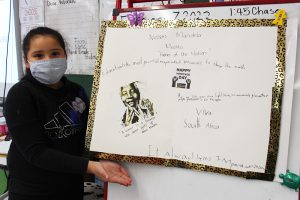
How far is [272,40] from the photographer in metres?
0.90

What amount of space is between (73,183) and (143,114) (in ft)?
1.56

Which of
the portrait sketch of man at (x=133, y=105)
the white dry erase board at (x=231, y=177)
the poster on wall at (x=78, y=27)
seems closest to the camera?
the white dry erase board at (x=231, y=177)

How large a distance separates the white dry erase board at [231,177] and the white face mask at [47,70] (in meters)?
0.41

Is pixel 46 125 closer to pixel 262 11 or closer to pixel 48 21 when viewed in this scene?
pixel 262 11

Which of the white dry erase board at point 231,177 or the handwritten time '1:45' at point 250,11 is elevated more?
the handwritten time '1:45' at point 250,11

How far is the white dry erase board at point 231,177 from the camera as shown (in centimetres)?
89

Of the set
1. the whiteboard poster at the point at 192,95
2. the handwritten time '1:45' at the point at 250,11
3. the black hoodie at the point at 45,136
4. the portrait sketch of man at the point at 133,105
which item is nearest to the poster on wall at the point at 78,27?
the black hoodie at the point at 45,136

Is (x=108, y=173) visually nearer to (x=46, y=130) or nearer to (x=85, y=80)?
(x=46, y=130)

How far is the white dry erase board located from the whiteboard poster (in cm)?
3

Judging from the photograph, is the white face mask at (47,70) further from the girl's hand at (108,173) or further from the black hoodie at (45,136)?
the girl's hand at (108,173)

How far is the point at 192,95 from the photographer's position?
986mm

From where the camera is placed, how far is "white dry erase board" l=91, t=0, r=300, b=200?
891mm

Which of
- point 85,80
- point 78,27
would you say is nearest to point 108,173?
point 85,80

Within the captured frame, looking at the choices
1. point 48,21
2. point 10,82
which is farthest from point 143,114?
point 10,82
